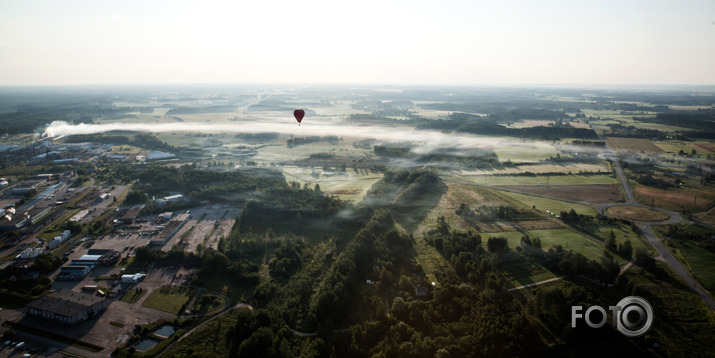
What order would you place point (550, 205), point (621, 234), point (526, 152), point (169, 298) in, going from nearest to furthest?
point (169, 298) → point (621, 234) → point (550, 205) → point (526, 152)

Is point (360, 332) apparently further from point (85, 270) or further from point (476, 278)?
point (85, 270)

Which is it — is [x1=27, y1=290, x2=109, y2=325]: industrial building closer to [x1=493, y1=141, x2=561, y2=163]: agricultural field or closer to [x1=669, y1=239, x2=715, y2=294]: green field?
[x1=669, y1=239, x2=715, y2=294]: green field

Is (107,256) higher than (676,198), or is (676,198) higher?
(676,198)

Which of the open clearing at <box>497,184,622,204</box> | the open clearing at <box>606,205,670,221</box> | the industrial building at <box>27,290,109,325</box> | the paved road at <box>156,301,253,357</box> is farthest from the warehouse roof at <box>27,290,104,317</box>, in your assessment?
the open clearing at <box>606,205,670,221</box>

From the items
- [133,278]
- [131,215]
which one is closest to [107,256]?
[133,278]

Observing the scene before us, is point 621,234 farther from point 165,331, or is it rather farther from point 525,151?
point 525,151

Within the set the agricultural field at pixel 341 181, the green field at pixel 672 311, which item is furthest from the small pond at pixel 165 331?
the green field at pixel 672 311
